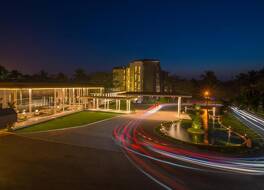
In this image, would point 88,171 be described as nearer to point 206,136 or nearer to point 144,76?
point 206,136

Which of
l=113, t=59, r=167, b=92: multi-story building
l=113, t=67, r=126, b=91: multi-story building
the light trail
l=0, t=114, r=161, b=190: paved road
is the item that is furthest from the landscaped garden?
l=113, t=67, r=126, b=91: multi-story building

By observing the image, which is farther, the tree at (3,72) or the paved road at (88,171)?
the tree at (3,72)

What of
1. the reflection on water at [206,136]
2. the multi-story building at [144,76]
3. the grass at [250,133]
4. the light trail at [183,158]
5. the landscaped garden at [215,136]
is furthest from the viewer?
the multi-story building at [144,76]

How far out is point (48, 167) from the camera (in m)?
11.3

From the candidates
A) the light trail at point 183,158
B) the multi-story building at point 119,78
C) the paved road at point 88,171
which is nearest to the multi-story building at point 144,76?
the multi-story building at point 119,78

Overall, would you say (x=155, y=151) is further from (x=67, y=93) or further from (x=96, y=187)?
(x=67, y=93)

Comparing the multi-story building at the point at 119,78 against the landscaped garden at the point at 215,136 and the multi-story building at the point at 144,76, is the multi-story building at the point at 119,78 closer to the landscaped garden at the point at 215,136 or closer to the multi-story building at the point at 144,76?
the multi-story building at the point at 144,76

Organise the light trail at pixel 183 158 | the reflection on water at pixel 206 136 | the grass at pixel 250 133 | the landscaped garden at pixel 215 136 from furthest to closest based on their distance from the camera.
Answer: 1. the reflection on water at pixel 206 136
2. the grass at pixel 250 133
3. the landscaped garden at pixel 215 136
4. the light trail at pixel 183 158

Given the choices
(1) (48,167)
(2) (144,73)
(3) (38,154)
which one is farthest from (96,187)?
(2) (144,73)

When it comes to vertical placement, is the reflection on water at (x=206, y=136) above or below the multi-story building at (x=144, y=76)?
below

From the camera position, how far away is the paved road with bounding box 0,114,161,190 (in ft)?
31.5

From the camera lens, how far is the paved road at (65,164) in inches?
377

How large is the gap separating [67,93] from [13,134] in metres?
17.9

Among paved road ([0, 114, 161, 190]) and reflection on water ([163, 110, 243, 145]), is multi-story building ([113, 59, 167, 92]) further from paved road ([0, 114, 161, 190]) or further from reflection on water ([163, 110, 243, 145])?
paved road ([0, 114, 161, 190])
